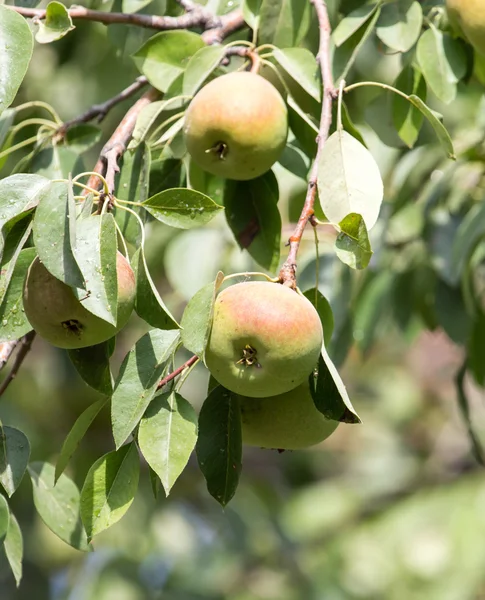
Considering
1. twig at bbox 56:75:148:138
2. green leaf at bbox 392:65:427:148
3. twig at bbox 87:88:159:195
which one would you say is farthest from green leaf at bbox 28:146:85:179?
green leaf at bbox 392:65:427:148

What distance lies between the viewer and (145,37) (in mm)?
1596

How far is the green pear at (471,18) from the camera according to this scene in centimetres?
130

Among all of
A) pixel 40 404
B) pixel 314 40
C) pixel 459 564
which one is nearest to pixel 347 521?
Answer: pixel 459 564

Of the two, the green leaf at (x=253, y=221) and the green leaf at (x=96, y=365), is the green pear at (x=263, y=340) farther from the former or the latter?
the green leaf at (x=253, y=221)

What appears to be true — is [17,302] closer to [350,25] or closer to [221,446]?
[221,446]

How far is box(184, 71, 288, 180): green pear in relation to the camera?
1113mm

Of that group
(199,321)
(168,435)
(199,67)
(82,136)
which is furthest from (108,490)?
(82,136)

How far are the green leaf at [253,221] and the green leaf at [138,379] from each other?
14.4 inches

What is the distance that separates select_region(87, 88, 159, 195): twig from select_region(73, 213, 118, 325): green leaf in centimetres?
8

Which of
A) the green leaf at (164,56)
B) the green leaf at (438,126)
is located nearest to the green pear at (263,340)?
the green leaf at (438,126)

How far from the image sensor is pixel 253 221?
133 cm

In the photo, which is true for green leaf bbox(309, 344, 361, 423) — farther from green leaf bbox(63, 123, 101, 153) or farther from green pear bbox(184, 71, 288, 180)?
green leaf bbox(63, 123, 101, 153)

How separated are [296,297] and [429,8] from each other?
793mm

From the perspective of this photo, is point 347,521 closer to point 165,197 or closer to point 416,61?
point 416,61
